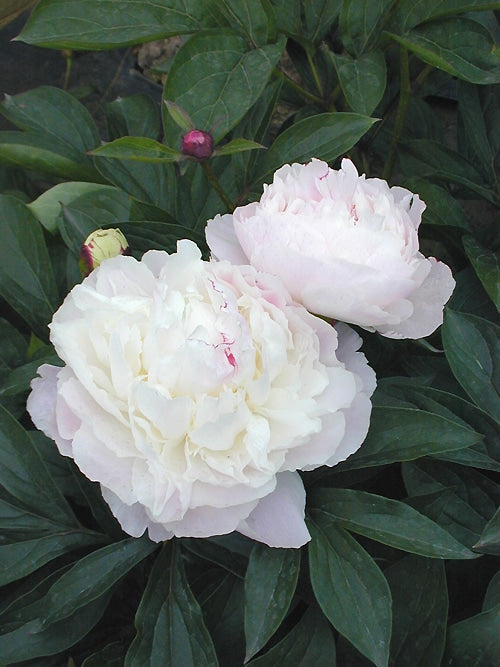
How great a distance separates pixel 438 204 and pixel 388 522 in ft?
1.61

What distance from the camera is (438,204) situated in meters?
0.99

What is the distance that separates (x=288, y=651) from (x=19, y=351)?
47 cm

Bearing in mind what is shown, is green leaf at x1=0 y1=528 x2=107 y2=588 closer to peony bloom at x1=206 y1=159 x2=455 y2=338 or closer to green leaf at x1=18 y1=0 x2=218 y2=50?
peony bloom at x1=206 y1=159 x2=455 y2=338

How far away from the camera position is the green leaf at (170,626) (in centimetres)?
69

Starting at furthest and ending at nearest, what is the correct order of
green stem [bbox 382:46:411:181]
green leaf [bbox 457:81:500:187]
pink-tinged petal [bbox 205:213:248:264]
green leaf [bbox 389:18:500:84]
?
green leaf [bbox 457:81:500:187]
green stem [bbox 382:46:411:181]
green leaf [bbox 389:18:500:84]
pink-tinged petal [bbox 205:213:248:264]

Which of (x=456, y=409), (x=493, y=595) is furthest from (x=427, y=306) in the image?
(x=493, y=595)

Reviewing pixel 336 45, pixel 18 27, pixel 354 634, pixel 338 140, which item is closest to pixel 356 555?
pixel 354 634

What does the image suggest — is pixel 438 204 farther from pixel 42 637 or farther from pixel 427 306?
pixel 42 637

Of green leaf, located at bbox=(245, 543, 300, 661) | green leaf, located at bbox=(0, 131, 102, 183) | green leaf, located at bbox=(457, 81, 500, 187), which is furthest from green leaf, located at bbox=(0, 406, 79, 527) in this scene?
green leaf, located at bbox=(457, 81, 500, 187)

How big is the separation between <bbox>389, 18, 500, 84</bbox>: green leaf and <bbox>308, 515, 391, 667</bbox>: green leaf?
515 millimetres

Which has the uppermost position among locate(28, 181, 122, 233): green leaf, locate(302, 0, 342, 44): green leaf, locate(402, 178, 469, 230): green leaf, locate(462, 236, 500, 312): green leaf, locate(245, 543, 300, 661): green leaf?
locate(302, 0, 342, 44): green leaf

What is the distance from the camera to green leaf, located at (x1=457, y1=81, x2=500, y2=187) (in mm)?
1058

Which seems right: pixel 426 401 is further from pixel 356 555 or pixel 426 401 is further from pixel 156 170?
pixel 156 170

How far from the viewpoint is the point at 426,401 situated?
2.46 feet
